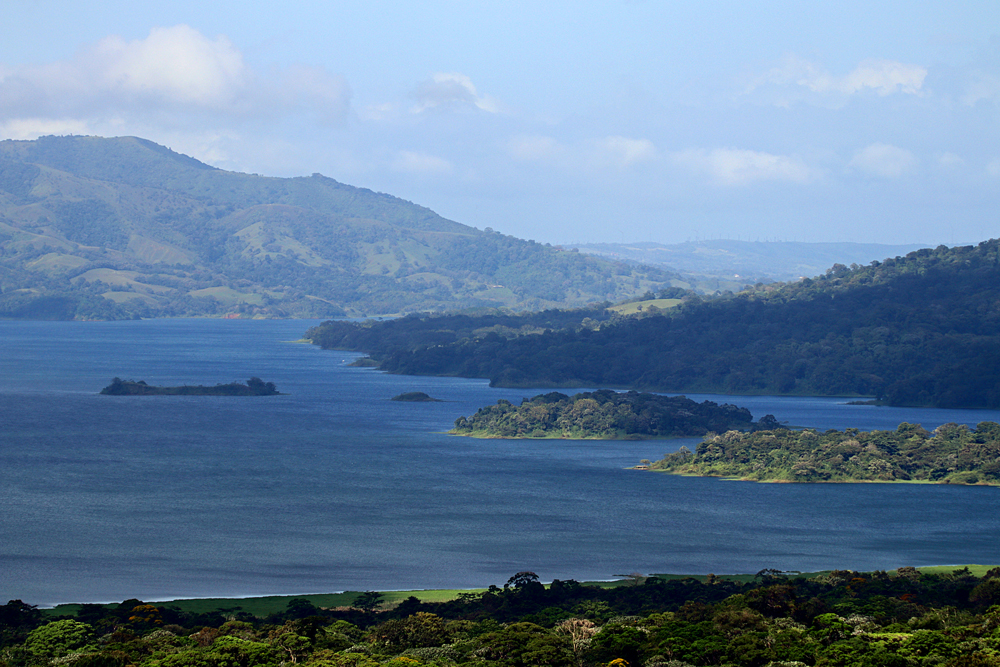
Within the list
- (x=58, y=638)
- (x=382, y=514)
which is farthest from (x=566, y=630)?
(x=382, y=514)

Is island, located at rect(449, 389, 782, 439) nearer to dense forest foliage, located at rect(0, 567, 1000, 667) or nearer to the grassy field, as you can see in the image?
the grassy field

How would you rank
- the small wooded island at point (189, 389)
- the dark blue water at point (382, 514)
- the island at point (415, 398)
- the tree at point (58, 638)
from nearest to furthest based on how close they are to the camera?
the tree at point (58, 638) → the dark blue water at point (382, 514) → the island at point (415, 398) → the small wooded island at point (189, 389)

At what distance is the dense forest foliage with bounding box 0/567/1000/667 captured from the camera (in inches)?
1469

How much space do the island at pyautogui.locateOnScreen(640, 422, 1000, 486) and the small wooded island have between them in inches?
3074

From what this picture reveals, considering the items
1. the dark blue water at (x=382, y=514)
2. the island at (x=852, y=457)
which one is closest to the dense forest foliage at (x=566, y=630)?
the dark blue water at (x=382, y=514)

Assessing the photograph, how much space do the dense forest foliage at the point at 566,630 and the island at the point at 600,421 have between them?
74072 mm

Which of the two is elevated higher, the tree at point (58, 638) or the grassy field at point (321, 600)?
the tree at point (58, 638)

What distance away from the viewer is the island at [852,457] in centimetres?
9975

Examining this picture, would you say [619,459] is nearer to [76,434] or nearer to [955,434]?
[955,434]

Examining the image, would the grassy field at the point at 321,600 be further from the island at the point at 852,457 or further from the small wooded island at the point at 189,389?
the small wooded island at the point at 189,389

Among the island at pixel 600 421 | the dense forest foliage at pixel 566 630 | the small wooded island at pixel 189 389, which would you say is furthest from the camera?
the small wooded island at pixel 189 389

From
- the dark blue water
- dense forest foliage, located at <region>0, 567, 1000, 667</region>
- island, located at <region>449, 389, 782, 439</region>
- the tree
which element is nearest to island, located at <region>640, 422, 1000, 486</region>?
the dark blue water

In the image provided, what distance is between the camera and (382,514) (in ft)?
263

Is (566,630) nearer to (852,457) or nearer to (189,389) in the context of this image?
(852,457)
